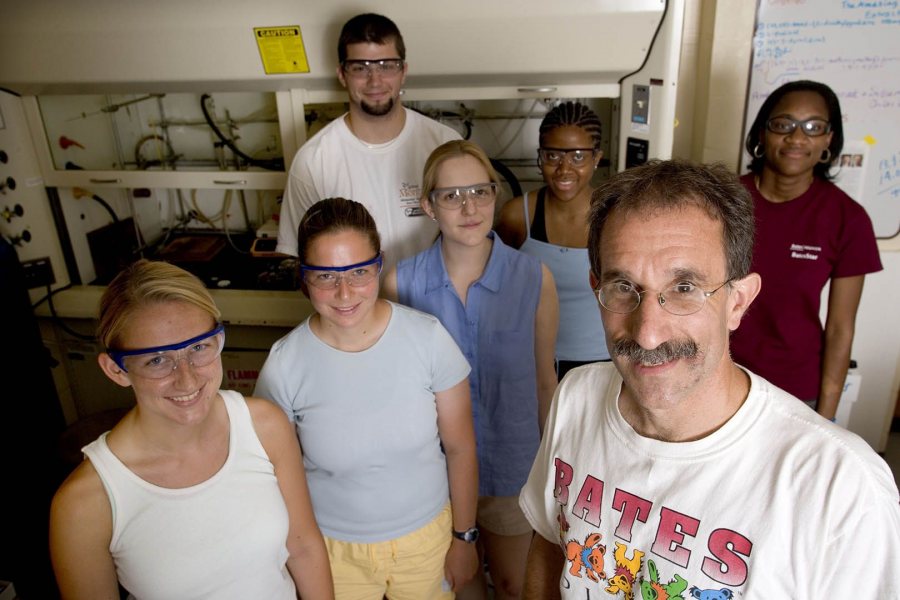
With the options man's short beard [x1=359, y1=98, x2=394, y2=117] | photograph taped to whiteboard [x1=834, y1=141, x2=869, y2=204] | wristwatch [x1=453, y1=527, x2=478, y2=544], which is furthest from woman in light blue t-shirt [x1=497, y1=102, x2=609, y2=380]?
photograph taped to whiteboard [x1=834, y1=141, x2=869, y2=204]

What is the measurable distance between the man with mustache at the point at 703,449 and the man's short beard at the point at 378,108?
1180 mm

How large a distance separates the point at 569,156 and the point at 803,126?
650 millimetres

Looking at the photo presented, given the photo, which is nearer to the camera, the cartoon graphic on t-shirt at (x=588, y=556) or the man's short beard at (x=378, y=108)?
the cartoon graphic on t-shirt at (x=588, y=556)

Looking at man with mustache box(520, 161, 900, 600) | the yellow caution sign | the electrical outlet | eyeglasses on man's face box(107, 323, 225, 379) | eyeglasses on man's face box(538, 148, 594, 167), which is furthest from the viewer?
the electrical outlet

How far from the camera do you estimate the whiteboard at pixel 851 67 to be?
2.40 m

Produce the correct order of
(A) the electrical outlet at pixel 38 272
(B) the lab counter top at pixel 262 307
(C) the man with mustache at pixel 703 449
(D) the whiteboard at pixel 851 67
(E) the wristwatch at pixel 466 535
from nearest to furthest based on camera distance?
(C) the man with mustache at pixel 703 449
(E) the wristwatch at pixel 466 535
(D) the whiteboard at pixel 851 67
(B) the lab counter top at pixel 262 307
(A) the electrical outlet at pixel 38 272

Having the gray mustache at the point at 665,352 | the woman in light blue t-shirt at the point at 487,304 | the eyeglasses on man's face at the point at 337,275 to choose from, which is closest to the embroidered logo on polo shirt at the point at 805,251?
the woman in light blue t-shirt at the point at 487,304

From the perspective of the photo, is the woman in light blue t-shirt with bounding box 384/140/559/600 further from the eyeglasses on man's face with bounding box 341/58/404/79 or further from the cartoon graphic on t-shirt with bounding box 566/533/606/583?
the cartoon graphic on t-shirt with bounding box 566/533/606/583

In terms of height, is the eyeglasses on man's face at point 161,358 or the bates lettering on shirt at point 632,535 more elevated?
the eyeglasses on man's face at point 161,358

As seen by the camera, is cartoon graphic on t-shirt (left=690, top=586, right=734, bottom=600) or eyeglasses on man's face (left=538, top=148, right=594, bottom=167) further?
eyeglasses on man's face (left=538, top=148, right=594, bottom=167)


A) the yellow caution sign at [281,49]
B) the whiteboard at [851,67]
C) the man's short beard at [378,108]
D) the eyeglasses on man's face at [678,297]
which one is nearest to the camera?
the eyeglasses on man's face at [678,297]

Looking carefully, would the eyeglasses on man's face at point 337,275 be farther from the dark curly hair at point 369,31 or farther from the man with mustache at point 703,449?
the dark curly hair at point 369,31

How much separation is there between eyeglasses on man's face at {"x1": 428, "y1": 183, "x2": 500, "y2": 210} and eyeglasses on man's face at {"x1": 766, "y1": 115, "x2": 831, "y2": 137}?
2.88 ft

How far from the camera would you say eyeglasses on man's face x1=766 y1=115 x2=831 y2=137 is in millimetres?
1750
